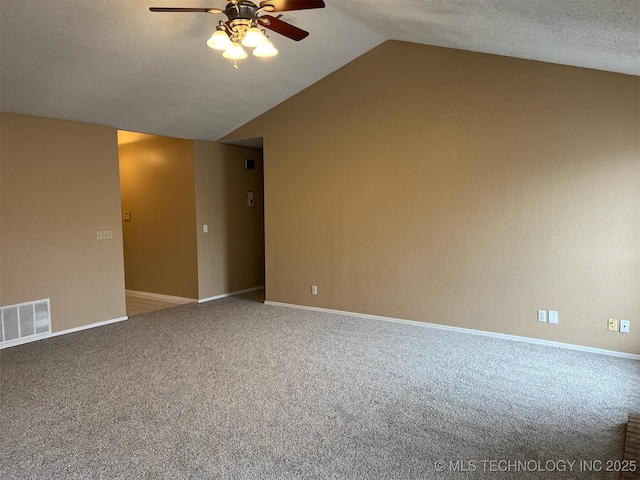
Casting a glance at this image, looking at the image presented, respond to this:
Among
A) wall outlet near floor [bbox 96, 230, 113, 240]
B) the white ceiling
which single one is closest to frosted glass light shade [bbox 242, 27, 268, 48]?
the white ceiling

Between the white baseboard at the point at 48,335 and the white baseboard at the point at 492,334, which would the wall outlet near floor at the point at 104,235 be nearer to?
the white baseboard at the point at 48,335

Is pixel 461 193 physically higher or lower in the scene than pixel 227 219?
higher

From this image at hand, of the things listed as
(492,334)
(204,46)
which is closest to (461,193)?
(492,334)

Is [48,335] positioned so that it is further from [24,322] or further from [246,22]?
[246,22]

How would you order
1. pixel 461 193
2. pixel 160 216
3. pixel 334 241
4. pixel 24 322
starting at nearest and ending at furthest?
pixel 24 322, pixel 461 193, pixel 334 241, pixel 160 216

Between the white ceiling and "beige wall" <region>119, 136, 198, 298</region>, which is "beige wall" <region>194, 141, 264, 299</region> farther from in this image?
the white ceiling

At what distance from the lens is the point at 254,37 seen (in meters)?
2.67

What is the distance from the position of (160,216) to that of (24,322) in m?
2.58

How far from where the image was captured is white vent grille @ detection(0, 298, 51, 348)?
170 inches

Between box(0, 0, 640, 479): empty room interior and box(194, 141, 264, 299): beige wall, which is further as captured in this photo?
box(194, 141, 264, 299): beige wall

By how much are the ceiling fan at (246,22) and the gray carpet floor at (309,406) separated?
2510 mm

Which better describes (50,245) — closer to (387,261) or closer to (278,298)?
(278,298)

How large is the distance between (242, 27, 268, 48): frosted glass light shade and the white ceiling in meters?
1.07

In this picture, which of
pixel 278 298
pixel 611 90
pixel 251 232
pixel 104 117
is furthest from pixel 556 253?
Result: pixel 104 117
